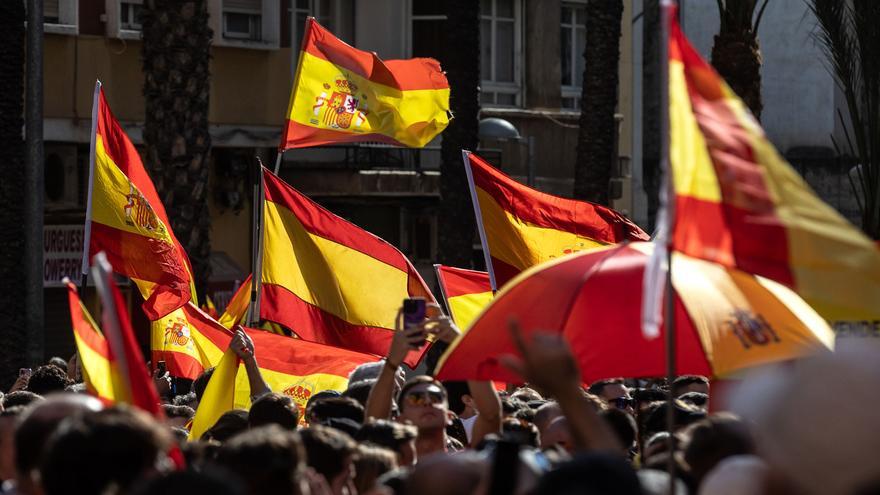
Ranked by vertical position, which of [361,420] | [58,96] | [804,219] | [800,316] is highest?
[58,96]

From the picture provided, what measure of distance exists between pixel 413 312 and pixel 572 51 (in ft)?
68.8

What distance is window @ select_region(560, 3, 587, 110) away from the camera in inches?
1073

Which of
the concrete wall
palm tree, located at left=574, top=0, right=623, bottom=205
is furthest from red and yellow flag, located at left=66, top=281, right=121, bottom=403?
the concrete wall

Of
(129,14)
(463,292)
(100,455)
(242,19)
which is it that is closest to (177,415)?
(463,292)

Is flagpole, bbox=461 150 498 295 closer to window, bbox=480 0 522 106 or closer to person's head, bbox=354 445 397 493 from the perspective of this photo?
person's head, bbox=354 445 397 493

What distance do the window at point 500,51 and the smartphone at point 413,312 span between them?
63.3 ft

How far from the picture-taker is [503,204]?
410 inches

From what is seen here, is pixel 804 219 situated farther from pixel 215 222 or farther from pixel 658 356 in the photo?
pixel 215 222

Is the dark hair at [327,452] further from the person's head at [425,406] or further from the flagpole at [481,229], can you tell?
the flagpole at [481,229]

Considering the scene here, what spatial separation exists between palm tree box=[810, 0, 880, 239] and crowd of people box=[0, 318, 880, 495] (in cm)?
522

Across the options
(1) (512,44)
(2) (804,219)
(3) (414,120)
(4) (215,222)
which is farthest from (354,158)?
(2) (804,219)

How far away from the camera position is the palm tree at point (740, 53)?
18656 mm

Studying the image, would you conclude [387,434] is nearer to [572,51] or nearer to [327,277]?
[327,277]

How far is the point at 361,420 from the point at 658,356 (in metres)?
1.28
